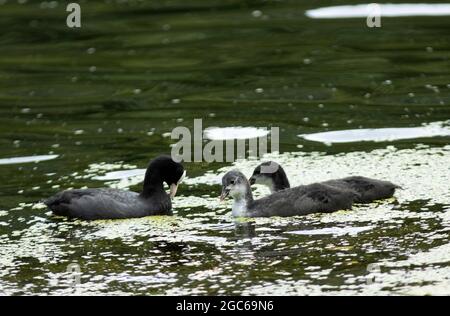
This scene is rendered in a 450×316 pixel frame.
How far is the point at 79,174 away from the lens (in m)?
13.7

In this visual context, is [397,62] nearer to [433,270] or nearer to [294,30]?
[294,30]

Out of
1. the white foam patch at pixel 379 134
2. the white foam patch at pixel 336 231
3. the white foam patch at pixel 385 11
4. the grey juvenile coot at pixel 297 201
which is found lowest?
Answer: the white foam patch at pixel 336 231

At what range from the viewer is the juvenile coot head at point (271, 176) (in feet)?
40.2

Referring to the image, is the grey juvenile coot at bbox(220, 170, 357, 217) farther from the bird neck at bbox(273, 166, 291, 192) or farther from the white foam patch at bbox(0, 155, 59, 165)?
the white foam patch at bbox(0, 155, 59, 165)

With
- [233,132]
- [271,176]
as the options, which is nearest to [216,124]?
[233,132]

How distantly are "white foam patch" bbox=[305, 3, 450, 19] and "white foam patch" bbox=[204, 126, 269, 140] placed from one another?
6934mm

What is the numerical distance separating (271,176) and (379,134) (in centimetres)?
282

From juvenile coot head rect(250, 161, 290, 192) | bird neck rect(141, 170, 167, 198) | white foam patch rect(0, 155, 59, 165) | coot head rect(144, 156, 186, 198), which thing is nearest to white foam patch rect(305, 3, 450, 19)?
white foam patch rect(0, 155, 59, 165)

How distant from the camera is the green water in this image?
983 centimetres

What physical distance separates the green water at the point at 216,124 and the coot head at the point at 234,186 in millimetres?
251

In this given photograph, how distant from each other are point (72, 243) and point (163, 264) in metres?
1.28

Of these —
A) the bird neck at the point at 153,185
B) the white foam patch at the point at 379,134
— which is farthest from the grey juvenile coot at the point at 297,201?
the white foam patch at the point at 379,134

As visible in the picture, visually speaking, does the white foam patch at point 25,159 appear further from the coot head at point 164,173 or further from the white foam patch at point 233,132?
the coot head at point 164,173

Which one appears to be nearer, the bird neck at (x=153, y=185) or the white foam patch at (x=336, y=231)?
the white foam patch at (x=336, y=231)
